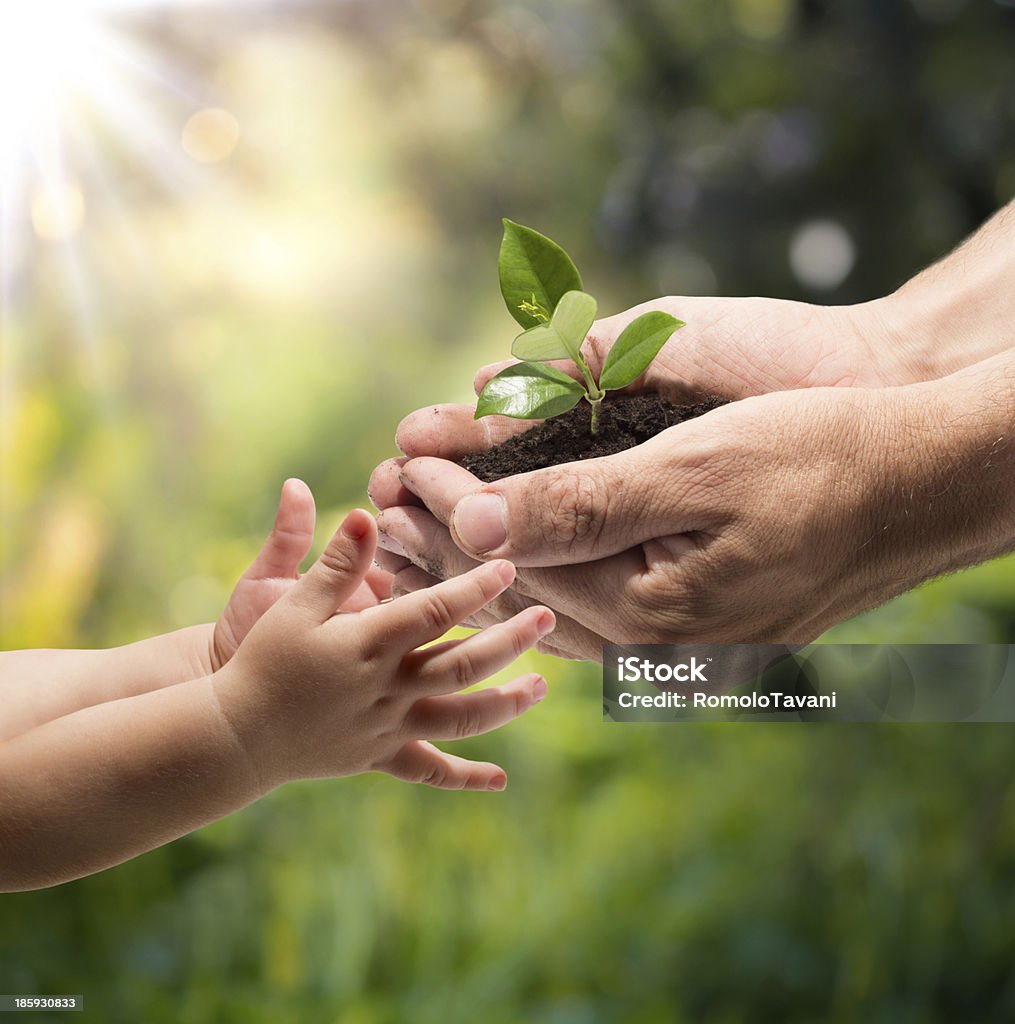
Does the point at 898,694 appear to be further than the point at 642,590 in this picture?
Yes

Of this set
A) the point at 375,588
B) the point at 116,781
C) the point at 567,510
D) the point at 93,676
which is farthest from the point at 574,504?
the point at 93,676

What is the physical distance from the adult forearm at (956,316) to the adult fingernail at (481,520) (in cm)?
37

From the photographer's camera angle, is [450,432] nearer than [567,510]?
No

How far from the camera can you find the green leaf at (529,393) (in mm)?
620

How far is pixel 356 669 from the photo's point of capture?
61 centimetres

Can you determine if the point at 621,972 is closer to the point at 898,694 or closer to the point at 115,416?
the point at 898,694

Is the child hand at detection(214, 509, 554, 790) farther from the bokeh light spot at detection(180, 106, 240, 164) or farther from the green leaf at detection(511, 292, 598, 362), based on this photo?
the bokeh light spot at detection(180, 106, 240, 164)

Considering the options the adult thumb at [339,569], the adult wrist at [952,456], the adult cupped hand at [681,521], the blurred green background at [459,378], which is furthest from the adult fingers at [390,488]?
the blurred green background at [459,378]

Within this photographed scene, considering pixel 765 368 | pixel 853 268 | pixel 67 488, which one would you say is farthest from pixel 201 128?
pixel 765 368

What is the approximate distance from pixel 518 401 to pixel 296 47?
4.08ft

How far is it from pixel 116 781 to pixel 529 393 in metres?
0.35

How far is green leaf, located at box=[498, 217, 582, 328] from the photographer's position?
2.14 feet

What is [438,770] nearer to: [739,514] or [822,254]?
[739,514]

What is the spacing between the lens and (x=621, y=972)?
1.29 meters
